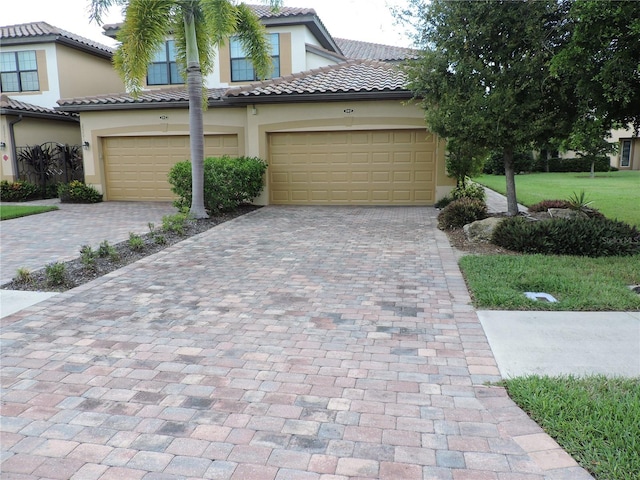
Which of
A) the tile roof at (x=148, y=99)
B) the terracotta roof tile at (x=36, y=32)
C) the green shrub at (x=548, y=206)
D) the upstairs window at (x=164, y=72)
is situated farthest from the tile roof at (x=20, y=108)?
the green shrub at (x=548, y=206)

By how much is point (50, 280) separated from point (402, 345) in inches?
193

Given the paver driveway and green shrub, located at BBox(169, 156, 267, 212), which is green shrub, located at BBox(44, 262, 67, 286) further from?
green shrub, located at BBox(169, 156, 267, 212)

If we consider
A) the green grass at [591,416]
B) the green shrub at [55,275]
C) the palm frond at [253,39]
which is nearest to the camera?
the green grass at [591,416]

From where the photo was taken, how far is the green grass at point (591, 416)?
9.08ft

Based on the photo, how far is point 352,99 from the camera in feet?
47.8

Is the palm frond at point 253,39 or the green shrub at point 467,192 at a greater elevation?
the palm frond at point 253,39

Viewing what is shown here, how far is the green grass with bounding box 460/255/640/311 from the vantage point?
5.44 metres

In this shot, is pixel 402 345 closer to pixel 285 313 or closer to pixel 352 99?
pixel 285 313

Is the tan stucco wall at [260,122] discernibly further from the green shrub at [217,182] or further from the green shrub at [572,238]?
the green shrub at [572,238]

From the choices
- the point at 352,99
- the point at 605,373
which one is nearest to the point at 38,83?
the point at 352,99

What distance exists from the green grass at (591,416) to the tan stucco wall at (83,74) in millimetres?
20241

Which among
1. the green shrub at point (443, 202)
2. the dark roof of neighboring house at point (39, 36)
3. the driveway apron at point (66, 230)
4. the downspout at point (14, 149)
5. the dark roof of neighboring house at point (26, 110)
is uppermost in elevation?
the dark roof of neighboring house at point (39, 36)

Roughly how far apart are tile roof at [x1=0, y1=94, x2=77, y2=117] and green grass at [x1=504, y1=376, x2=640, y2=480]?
1956 centimetres

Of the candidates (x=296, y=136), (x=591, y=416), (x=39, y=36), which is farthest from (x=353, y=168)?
(x=39, y=36)
